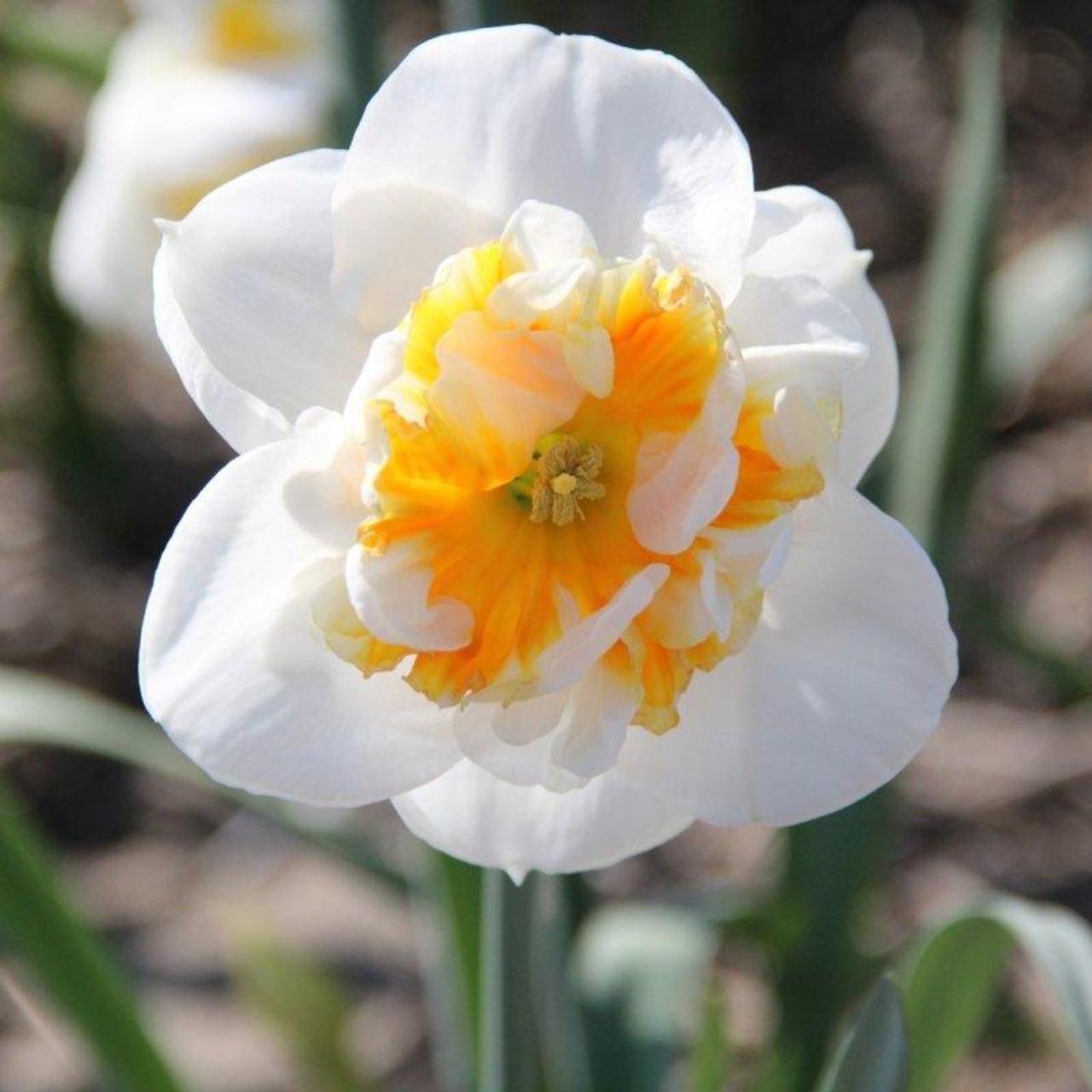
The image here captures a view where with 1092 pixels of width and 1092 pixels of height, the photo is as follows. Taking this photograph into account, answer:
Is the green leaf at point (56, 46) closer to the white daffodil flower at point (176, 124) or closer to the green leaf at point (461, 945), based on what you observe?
the white daffodil flower at point (176, 124)

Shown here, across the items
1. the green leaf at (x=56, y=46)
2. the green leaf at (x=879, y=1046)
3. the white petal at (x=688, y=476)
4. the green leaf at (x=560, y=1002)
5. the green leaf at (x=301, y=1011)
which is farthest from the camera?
the green leaf at (x=56, y=46)

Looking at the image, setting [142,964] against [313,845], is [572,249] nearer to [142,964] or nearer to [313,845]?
[313,845]

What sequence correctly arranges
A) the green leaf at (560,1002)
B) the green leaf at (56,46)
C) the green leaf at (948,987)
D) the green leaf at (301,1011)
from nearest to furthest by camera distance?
the green leaf at (948,987), the green leaf at (560,1002), the green leaf at (301,1011), the green leaf at (56,46)

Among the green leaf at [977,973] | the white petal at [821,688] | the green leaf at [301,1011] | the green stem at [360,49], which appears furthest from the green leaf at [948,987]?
the green stem at [360,49]

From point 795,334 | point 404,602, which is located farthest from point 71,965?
point 795,334

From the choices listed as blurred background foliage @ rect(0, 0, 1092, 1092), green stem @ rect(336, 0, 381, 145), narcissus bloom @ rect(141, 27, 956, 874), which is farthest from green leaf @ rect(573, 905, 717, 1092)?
green stem @ rect(336, 0, 381, 145)

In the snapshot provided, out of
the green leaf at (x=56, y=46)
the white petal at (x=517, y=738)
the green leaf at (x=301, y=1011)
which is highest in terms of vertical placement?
the white petal at (x=517, y=738)

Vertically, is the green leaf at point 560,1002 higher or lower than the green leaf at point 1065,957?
lower
